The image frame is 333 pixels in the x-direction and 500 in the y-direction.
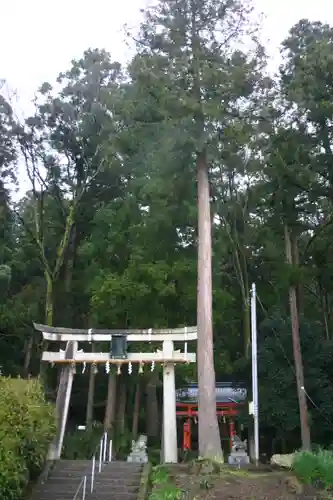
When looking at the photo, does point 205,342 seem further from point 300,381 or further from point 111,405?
point 111,405

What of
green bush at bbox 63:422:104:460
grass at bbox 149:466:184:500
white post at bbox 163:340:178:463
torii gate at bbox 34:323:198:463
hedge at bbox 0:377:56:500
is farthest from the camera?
green bush at bbox 63:422:104:460

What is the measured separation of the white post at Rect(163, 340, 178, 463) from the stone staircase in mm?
1131

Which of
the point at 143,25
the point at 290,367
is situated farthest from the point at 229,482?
the point at 143,25

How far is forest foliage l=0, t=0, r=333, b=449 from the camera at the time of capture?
13805 mm

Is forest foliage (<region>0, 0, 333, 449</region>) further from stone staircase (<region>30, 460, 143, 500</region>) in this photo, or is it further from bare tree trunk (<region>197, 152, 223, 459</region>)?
stone staircase (<region>30, 460, 143, 500</region>)

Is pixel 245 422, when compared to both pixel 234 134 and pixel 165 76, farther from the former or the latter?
pixel 165 76

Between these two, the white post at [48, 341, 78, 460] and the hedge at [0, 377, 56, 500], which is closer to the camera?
the hedge at [0, 377, 56, 500]

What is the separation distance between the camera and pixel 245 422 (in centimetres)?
1756

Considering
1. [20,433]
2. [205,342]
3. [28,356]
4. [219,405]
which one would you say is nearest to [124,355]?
[205,342]

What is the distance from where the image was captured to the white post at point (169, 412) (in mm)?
13495

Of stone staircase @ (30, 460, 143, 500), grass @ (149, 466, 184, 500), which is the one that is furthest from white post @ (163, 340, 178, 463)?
grass @ (149, 466, 184, 500)

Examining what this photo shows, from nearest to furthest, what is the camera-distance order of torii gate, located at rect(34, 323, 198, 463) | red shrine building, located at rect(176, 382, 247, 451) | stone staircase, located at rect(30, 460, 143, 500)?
1. stone staircase, located at rect(30, 460, 143, 500)
2. torii gate, located at rect(34, 323, 198, 463)
3. red shrine building, located at rect(176, 382, 247, 451)

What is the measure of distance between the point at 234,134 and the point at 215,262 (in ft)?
19.3

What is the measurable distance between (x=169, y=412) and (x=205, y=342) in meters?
2.65
